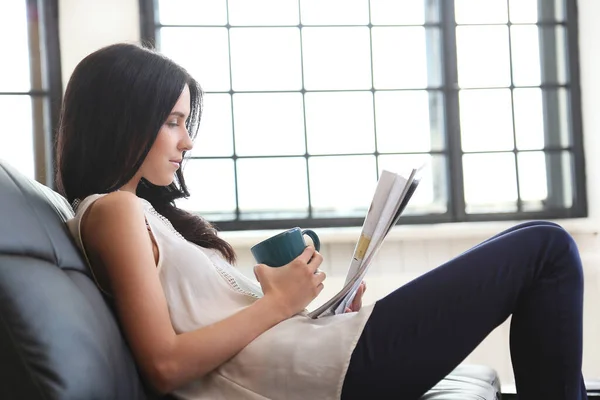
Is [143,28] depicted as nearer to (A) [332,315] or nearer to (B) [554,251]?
(A) [332,315]

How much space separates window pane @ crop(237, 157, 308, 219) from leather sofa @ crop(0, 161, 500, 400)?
5.99 ft

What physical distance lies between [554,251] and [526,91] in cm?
207

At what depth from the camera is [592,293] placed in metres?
3.02

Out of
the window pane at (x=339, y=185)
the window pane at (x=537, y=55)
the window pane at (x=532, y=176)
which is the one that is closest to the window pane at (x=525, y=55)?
the window pane at (x=537, y=55)

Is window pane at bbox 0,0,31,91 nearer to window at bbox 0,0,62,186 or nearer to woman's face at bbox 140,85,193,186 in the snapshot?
window at bbox 0,0,62,186

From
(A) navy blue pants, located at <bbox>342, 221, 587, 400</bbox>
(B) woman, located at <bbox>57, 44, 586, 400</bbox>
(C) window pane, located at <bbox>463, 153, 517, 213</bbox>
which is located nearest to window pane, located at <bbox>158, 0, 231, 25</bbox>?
(C) window pane, located at <bbox>463, 153, 517, 213</bbox>

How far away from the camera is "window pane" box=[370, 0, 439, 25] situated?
3.14 metres

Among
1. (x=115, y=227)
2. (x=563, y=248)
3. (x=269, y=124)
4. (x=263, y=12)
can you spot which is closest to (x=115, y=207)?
(x=115, y=227)

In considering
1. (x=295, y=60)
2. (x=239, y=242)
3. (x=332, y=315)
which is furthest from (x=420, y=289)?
(x=295, y=60)

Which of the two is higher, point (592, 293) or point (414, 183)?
point (414, 183)

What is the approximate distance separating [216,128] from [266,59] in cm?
34

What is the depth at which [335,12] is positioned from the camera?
3.12 meters

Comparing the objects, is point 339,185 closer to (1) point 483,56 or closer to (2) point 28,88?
(1) point 483,56

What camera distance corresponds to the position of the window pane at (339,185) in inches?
122
